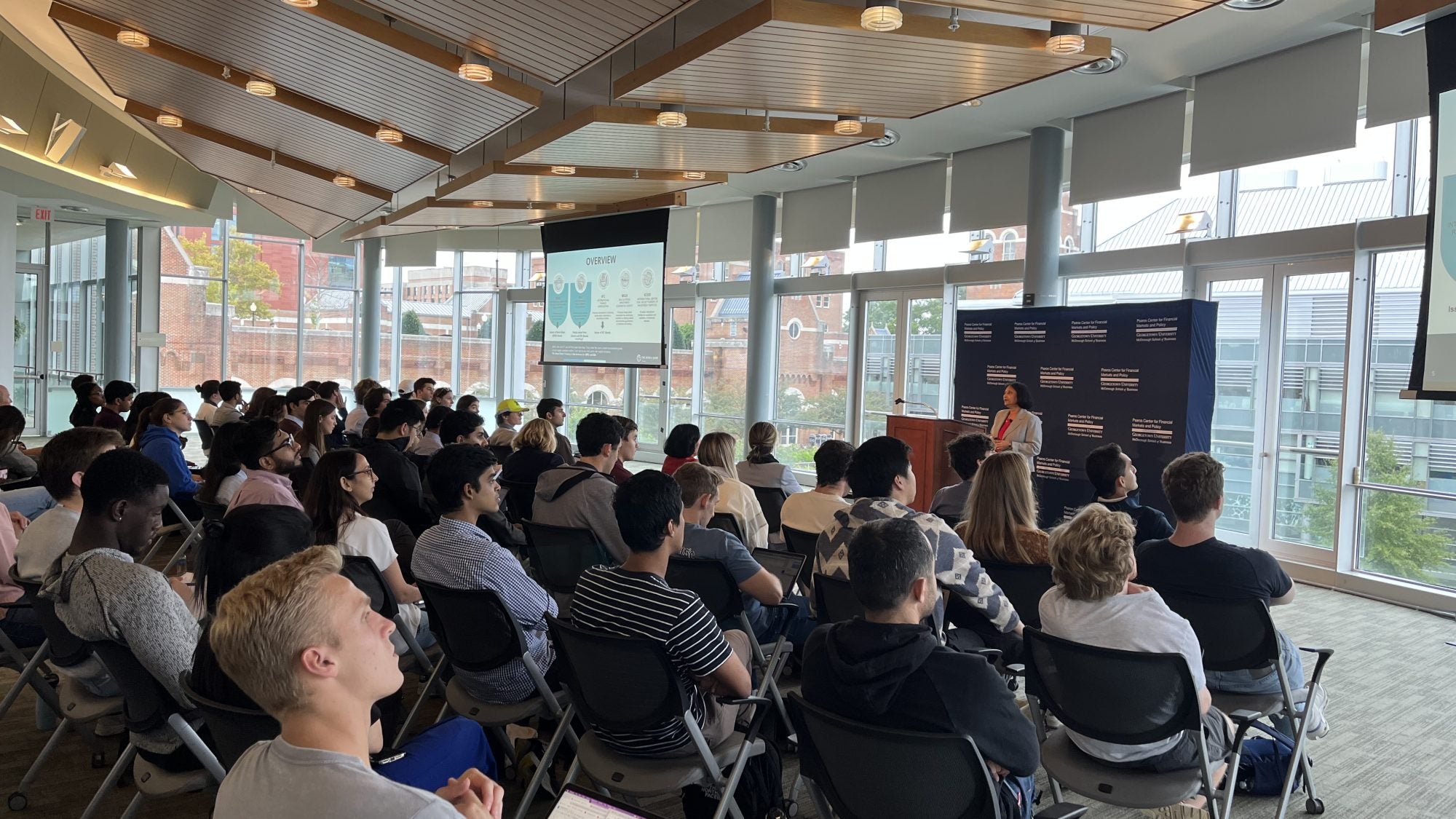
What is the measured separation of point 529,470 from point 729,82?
2.72m

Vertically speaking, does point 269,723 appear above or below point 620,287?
below

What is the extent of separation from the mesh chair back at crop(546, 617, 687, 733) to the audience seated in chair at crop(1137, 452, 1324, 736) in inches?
73.6

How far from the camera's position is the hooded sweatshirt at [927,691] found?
213 centimetres

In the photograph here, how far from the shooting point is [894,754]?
82.0 inches

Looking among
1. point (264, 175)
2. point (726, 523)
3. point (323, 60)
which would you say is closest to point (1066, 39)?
point (726, 523)

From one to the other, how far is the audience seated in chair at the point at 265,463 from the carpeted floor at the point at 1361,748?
115cm

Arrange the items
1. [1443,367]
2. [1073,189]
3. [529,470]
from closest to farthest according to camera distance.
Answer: [1443,367], [529,470], [1073,189]

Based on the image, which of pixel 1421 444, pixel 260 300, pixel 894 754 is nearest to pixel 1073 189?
pixel 1421 444

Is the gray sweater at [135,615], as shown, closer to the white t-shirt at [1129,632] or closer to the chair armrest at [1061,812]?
the chair armrest at [1061,812]

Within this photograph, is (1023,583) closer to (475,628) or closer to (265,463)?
(475,628)

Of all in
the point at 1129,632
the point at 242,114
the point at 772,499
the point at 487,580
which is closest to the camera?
the point at 1129,632

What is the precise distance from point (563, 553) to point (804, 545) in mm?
1088

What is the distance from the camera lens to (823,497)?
441 centimetres

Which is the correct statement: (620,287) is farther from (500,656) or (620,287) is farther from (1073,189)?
(500,656)
